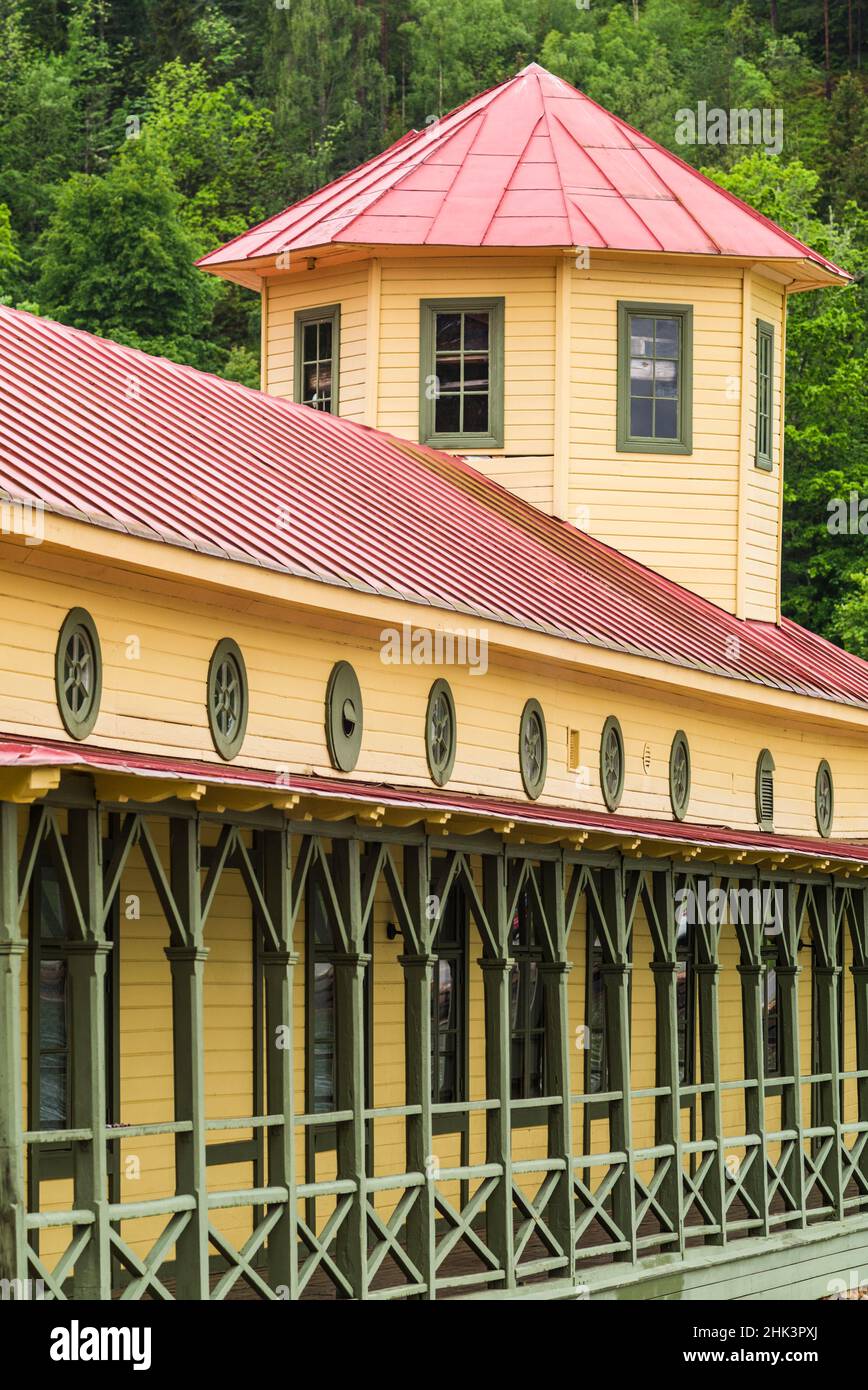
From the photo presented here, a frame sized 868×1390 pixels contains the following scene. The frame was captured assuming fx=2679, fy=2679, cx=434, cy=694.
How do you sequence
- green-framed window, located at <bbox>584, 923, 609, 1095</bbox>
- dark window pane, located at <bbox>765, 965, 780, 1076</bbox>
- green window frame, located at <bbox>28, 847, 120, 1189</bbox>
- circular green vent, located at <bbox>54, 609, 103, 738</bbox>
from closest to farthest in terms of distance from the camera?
circular green vent, located at <bbox>54, 609, 103, 738</bbox> < green window frame, located at <bbox>28, 847, 120, 1189</bbox> < green-framed window, located at <bbox>584, 923, 609, 1095</bbox> < dark window pane, located at <bbox>765, 965, 780, 1076</bbox>

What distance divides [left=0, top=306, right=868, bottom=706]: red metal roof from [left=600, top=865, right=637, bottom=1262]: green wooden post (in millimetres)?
2109

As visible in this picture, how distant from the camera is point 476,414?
2369 centimetres

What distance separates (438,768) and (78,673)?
4535 millimetres

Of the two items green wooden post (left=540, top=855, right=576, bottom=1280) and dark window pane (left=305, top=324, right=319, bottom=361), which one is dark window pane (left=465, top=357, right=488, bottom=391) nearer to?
dark window pane (left=305, top=324, right=319, bottom=361)

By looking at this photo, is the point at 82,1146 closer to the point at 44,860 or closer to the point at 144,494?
the point at 44,860

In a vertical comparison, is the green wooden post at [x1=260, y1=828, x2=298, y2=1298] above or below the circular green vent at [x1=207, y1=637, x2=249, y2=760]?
below

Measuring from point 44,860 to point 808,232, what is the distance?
38.7 meters

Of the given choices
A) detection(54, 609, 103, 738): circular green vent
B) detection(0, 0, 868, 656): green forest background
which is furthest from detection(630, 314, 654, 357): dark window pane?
detection(0, 0, 868, 656): green forest background

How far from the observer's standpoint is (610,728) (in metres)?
20.9

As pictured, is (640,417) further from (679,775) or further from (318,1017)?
(318,1017)

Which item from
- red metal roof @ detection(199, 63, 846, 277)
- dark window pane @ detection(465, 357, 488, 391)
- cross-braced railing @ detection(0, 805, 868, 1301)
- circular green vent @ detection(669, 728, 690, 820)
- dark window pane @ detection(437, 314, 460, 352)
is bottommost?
cross-braced railing @ detection(0, 805, 868, 1301)

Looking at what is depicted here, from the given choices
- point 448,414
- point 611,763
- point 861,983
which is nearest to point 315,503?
point 611,763

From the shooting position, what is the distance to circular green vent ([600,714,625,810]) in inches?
818
